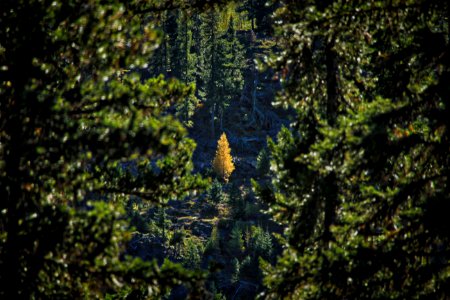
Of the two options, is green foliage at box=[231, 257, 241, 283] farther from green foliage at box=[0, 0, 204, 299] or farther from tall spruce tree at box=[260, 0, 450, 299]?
green foliage at box=[0, 0, 204, 299]

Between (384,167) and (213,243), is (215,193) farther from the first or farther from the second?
(384,167)

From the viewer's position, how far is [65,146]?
5945 mm

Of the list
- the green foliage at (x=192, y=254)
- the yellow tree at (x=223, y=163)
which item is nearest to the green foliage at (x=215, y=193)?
the yellow tree at (x=223, y=163)

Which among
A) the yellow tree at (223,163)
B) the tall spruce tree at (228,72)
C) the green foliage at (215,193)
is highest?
the tall spruce tree at (228,72)

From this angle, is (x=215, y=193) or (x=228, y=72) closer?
(x=215, y=193)

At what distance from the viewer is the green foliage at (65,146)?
602cm

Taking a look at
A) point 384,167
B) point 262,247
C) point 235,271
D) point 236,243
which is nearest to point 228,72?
point 236,243

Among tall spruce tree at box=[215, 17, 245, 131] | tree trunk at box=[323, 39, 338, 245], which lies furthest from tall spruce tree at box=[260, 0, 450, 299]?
tall spruce tree at box=[215, 17, 245, 131]

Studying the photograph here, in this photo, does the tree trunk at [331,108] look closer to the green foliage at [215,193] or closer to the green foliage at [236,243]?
the green foliage at [236,243]

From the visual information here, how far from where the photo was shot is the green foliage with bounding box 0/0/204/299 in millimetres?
6020

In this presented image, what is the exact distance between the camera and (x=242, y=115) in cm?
6881

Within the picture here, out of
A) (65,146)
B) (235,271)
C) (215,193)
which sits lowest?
(235,271)

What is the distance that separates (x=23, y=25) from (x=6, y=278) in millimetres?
3200

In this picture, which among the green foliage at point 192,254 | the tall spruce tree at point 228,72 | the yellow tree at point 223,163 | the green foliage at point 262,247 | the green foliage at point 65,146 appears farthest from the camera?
the tall spruce tree at point 228,72
